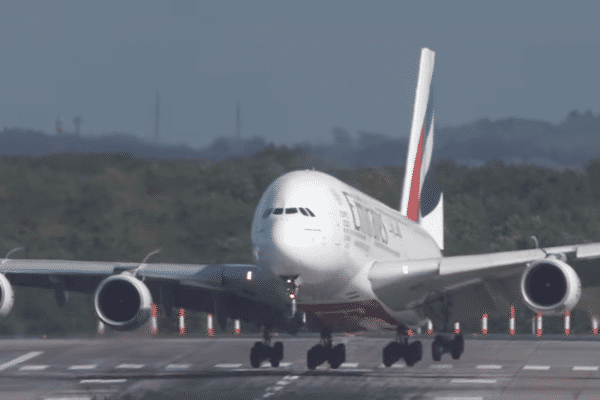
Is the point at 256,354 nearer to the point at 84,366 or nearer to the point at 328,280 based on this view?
the point at 328,280

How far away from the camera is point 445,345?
1361 inches

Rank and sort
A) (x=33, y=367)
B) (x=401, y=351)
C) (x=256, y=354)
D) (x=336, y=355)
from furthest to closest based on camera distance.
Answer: (x=33, y=367)
(x=401, y=351)
(x=336, y=355)
(x=256, y=354)

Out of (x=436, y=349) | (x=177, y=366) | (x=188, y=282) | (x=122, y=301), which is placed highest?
(x=188, y=282)

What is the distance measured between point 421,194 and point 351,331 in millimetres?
12251

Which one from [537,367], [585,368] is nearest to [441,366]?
[537,367]

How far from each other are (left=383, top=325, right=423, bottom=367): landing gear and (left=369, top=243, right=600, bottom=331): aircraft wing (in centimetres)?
170

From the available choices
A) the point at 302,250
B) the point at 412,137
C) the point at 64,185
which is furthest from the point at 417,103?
the point at 64,185

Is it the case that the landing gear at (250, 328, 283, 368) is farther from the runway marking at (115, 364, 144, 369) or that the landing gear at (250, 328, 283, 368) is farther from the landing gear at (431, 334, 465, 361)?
the runway marking at (115, 364, 144, 369)

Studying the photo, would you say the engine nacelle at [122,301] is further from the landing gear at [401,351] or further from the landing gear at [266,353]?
the landing gear at [401,351]

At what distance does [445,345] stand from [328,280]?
28.9 ft

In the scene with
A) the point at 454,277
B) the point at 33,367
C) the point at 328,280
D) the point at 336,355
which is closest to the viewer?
the point at 328,280

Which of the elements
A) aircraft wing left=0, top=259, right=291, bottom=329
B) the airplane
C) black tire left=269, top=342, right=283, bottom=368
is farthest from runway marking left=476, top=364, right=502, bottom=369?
aircraft wing left=0, top=259, right=291, bottom=329

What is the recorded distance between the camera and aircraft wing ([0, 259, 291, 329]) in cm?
2914

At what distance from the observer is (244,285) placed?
29359mm
